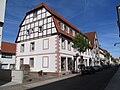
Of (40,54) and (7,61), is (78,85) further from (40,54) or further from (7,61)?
(7,61)

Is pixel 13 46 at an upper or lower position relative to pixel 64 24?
lower

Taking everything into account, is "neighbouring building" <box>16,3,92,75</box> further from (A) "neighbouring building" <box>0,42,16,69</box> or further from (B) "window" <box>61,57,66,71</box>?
(A) "neighbouring building" <box>0,42,16,69</box>

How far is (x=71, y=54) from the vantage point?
83.7ft

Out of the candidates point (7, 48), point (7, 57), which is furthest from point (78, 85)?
point (7, 48)

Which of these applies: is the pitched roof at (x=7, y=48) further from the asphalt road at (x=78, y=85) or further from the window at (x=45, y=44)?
the asphalt road at (x=78, y=85)

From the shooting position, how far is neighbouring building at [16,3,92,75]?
2169 cm

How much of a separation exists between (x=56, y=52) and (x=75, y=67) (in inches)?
306

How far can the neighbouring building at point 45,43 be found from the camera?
21.7 metres

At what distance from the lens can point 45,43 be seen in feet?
75.8

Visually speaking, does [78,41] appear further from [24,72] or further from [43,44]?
[24,72]

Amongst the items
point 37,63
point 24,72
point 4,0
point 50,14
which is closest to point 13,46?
point 37,63

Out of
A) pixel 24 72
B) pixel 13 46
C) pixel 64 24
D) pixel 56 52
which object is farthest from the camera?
pixel 13 46

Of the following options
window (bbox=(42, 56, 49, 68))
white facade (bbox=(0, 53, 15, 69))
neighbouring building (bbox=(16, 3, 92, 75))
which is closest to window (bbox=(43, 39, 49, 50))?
neighbouring building (bbox=(16, 3, 92, 75))

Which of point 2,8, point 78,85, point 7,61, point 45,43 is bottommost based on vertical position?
point 78,85
